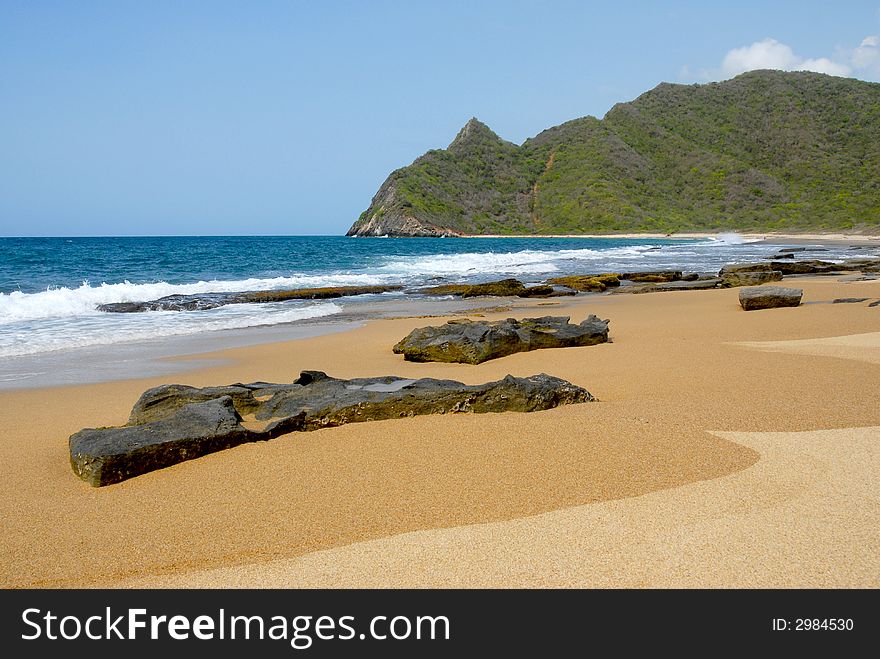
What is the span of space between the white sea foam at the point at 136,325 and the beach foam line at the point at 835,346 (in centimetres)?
1008

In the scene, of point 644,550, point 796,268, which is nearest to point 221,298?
point 644,550

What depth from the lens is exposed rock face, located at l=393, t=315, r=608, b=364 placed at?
845cm

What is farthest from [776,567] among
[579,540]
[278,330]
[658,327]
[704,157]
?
[704,157]

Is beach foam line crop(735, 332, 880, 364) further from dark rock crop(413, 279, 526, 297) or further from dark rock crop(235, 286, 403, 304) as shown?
dark rock crop(235, 286, 403, 304)

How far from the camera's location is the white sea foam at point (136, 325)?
11797 millimetres

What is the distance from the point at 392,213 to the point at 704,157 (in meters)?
57.8

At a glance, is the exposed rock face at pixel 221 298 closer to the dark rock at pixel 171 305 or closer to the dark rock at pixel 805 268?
the dark rock at pixel 171 305

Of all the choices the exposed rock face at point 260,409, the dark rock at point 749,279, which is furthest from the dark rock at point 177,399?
the dark rock at point 749,279

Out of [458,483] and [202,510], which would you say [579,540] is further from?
Answer: [202,510]

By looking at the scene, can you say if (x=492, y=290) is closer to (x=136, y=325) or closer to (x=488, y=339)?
(x=136, y=325)

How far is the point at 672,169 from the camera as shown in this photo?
12288 centimetres

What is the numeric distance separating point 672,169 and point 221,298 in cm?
11745

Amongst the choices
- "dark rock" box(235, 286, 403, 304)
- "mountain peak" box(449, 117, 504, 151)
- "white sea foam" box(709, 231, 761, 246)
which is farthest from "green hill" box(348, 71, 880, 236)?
"dark rock" box(235, 286, 403, 304)

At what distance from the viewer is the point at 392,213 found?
123 meters
